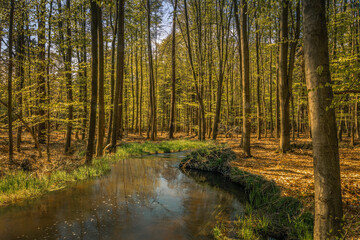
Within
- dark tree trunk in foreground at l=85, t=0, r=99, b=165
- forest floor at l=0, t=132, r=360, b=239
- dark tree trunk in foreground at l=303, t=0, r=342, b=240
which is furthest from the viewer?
dark tree trunk in foreground at l=85, t=0, r=99, b=165

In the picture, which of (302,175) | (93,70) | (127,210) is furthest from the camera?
(93,70)

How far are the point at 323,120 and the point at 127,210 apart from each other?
4576 mm

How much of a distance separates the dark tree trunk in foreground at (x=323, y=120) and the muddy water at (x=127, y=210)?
243cm

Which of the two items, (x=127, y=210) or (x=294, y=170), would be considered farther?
(x=294, y=170)

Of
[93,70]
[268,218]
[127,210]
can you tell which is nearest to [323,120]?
[268,218]

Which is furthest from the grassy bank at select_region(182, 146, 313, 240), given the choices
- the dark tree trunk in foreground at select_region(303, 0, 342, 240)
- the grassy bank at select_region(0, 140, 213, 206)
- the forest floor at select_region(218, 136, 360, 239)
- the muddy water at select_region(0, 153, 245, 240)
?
the grassy bank at select_region(0, 140, 213, 206)

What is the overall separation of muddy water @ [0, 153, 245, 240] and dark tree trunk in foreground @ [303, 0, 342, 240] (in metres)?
2.43

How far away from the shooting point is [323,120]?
7.50 feet

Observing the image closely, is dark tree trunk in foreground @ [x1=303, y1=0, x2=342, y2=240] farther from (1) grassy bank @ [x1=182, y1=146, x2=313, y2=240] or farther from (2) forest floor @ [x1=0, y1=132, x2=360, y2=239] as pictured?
(1) grassy bank @ [x1=182, y1=146, x2=313, y2=240]

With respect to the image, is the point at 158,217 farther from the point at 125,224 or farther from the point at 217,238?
the point at 217,238

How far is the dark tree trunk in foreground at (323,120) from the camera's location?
7.43 feet

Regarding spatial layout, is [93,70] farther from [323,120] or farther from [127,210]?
[323,120]

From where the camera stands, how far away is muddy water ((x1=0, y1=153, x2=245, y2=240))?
13.2 ft

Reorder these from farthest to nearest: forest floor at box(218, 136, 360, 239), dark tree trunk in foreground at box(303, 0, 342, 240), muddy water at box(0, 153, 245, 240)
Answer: muddy water at box(0, 153, 245, 240)
forest floor at box(218, 136, 360, 239)
dark tree trunk in foreground at box(303, 0, 342, 240)
